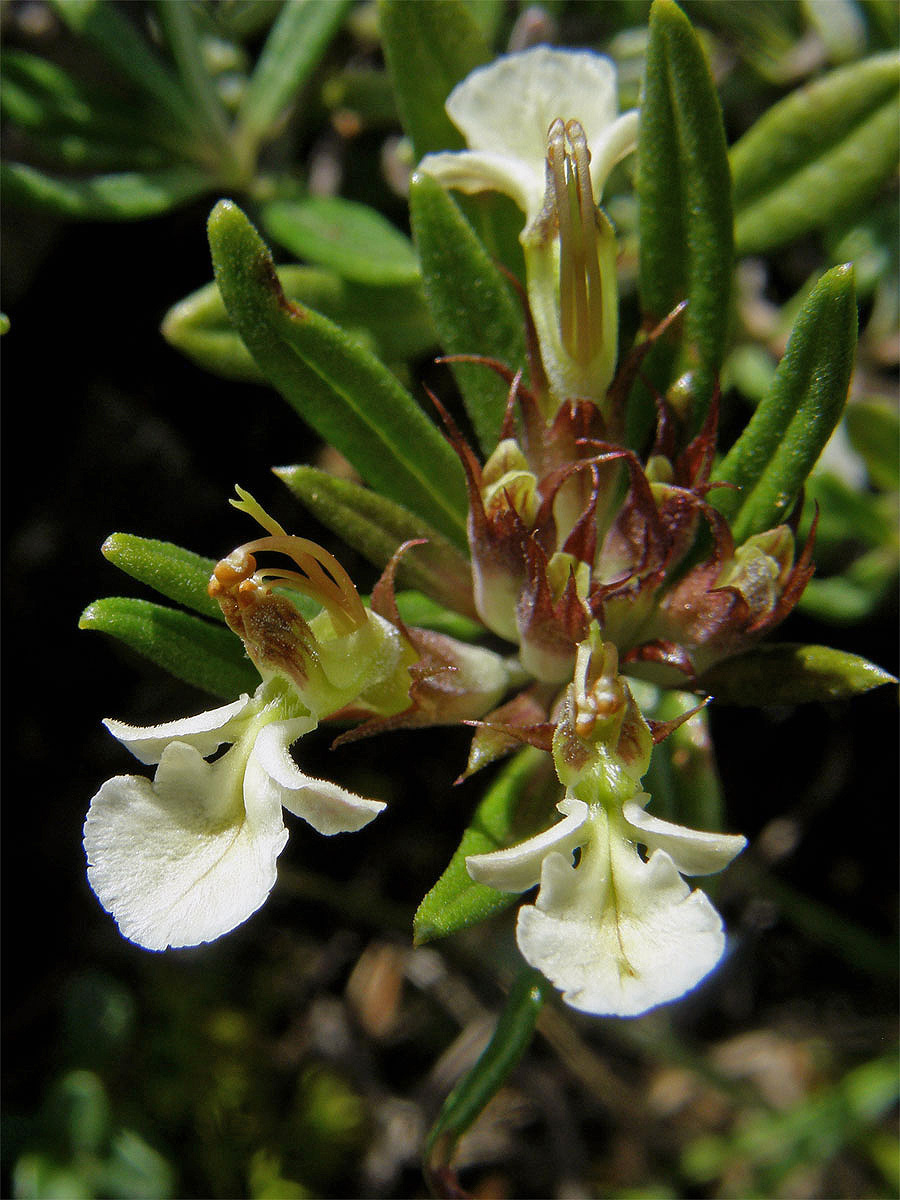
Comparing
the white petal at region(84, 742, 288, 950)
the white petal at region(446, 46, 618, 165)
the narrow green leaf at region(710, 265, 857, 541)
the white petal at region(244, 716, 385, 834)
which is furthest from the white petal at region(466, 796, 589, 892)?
the white petal at region(446, 46, 618, 165)

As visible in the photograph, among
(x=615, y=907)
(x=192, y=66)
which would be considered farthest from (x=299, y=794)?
(x=192, y=66)

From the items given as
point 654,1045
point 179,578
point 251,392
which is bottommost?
point 654,1045

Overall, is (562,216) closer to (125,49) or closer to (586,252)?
(586,252)

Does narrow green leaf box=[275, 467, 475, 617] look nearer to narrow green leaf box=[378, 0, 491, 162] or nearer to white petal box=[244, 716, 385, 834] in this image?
white petal box=[244, 716, 385, 834]

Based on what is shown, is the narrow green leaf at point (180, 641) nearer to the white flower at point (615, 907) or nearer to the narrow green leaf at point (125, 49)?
the white flower at point (615, 907)

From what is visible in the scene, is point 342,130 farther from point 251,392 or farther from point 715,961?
point 715,961

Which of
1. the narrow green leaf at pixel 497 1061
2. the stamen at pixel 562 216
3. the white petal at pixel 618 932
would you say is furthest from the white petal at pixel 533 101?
the narrow green leaf at pixel 497 1061

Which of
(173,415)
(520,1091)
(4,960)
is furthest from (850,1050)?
(173,415)
